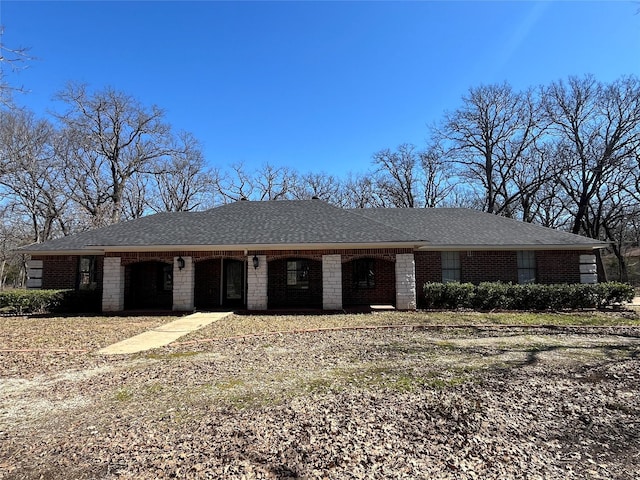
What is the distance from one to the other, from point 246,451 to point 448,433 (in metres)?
1.98

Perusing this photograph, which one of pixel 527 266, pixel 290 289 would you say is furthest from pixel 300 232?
pixel 527 266

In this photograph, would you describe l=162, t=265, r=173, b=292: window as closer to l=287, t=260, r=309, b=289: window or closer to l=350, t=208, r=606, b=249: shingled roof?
l=287, t=260, r=309, b=289: window

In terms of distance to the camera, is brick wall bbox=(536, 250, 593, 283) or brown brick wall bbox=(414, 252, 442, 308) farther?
brick wall bbox=(536, 250, 593, 283)

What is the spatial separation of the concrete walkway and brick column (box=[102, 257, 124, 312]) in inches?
128

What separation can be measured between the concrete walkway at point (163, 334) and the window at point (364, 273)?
5412 millimetres

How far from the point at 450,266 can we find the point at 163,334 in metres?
10.9

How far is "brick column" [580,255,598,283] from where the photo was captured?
1525cm

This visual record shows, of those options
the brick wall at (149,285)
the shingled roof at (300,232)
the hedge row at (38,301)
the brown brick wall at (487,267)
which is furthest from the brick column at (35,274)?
the brown brick wall at (487,267)

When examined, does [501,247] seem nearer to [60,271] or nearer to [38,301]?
[38,301]

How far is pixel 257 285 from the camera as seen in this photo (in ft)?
45.2

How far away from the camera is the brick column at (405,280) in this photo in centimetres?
1349

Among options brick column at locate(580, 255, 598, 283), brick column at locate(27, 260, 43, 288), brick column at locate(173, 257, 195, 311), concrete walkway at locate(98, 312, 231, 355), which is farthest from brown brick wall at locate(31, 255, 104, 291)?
brick column at locate(580, 255, 598, 283)

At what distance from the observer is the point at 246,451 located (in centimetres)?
Result: 350

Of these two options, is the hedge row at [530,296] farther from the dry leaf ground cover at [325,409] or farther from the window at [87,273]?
the window at [87,273]
